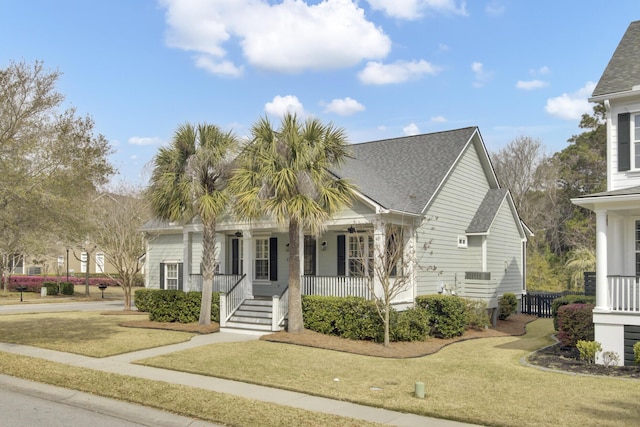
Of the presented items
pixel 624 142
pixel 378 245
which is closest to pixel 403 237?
pixel 378 245

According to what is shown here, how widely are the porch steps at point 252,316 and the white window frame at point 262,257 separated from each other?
10.8 feet

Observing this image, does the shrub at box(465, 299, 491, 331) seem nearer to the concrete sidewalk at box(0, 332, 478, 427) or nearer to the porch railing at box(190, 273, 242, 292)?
the porch railing at box(190, 273, 242, 292)

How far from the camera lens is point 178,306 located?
19312 mm

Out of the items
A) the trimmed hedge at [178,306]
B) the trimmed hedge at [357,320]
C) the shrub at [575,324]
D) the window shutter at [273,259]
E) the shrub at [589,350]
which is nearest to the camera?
the shrub at [589,350]

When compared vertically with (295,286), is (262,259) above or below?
above

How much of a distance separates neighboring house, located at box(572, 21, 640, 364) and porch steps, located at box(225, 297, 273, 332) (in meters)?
9.40

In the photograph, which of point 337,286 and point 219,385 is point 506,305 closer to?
point 337,286

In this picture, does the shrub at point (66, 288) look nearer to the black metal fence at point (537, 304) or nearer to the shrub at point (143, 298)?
the shrub at point (143, 298)

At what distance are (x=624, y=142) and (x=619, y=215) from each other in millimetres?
1876

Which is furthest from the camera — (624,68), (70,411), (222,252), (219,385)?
(222,252)

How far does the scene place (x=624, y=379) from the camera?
1080 cm

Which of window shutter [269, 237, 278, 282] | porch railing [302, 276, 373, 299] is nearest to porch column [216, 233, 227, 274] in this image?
window shutter [269, 237, 278, 282]

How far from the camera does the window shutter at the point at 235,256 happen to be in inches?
898

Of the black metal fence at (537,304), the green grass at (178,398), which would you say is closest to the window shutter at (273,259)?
the green grass at (178,398)
